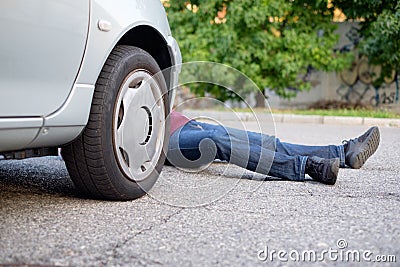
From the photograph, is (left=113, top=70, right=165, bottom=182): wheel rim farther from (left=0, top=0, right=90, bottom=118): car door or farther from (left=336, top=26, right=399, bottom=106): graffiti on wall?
(left=336, top=26, right=399, bottom=106): graffiti on wall

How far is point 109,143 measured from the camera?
9.21 ft

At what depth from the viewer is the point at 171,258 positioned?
6.97 ft

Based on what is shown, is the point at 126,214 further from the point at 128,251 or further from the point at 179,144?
the point at 179,144

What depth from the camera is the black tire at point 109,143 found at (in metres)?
2.78

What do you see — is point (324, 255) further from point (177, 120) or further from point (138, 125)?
point (177, 120)

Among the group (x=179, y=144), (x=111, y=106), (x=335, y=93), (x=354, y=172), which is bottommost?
(x=335, y=93)

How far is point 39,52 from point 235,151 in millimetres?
1597

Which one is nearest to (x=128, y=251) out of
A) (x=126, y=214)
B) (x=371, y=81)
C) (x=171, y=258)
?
(x=171, y=258)

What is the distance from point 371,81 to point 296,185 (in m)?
13.1

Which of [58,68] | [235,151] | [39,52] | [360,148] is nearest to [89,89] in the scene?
[58,68]

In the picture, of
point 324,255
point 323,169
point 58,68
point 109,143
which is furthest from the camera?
point 323,169

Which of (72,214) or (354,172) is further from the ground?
(72,214)

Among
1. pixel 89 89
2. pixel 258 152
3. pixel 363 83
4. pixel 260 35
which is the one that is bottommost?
pixel 363 83

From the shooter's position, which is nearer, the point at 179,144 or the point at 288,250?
the point at 288,250
